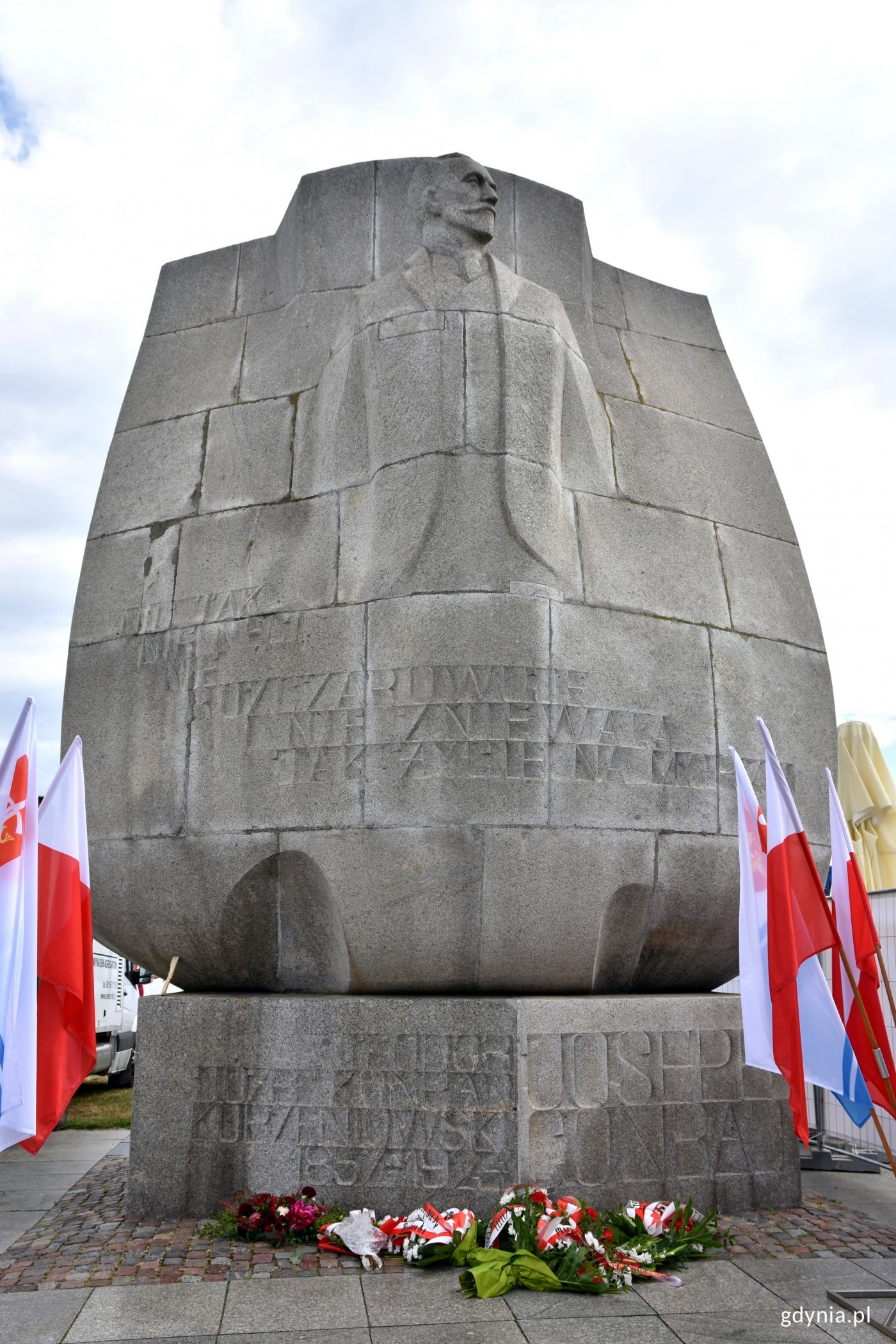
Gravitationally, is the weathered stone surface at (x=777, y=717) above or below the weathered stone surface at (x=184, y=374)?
below

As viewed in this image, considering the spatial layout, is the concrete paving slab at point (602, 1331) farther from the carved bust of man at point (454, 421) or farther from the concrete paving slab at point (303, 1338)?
the carved bust of man at point (454, 421)

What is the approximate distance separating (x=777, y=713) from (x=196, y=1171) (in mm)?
4387

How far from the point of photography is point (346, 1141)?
569 centimetres

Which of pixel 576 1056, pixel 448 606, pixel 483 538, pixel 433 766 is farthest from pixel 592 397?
pixel 576 1056

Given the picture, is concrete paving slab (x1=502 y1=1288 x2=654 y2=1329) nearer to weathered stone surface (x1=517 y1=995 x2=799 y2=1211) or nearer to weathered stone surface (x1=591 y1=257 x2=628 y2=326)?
weathered stone surface (x1=517 y1=995 x2=799 y2=1211)

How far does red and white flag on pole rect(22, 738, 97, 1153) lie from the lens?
4473 mm

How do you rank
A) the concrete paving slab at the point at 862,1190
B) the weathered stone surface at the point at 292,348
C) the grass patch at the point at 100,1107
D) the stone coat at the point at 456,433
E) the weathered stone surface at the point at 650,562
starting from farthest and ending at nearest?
the grass patch at the point at 100,1107 < the weathered stone surface at the point at 292,348 < the weathered stone surface at the point at 650,562 < the stone coat at the point at 456,433 < the concrete paving slab at the point at 862,1190

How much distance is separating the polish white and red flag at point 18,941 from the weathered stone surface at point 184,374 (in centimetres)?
404

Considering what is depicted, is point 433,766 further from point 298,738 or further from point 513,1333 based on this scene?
point 513,1333

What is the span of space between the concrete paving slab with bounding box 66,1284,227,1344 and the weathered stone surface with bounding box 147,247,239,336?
20.9 ft

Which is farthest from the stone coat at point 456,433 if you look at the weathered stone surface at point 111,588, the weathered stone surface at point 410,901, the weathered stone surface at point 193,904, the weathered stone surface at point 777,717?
the weathered stone surface at point 193,904

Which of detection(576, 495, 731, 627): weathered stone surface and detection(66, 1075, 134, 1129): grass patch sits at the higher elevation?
detection(576, 495, 731, 627): weathered stone surface

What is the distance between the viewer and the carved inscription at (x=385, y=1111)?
5.56 metres

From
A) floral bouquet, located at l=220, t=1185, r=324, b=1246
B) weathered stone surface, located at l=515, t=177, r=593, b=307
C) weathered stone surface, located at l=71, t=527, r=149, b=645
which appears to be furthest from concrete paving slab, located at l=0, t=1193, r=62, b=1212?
weathered stone surface, located at l=515, t=177, r=593, b=307
